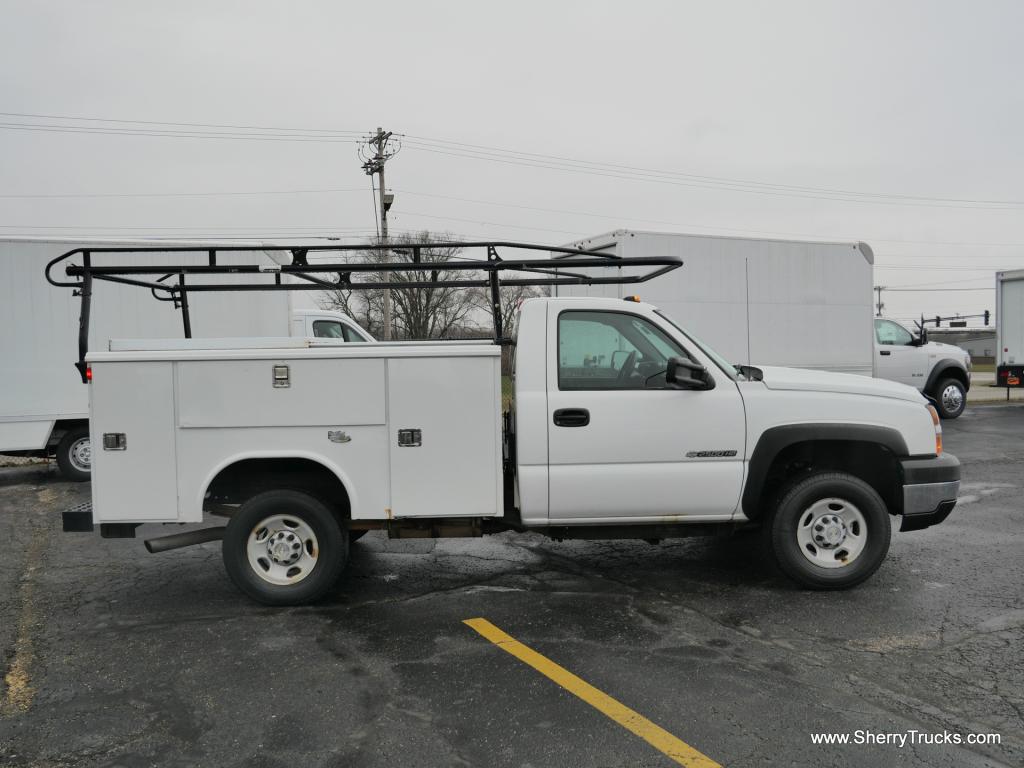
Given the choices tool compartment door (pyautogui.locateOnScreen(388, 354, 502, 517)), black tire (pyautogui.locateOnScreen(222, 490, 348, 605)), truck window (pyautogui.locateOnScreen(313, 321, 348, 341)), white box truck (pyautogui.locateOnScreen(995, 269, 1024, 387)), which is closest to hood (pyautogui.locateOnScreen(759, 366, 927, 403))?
tool compartment door (pyautogui.locateOnScreen(388, 354, 502, 517))

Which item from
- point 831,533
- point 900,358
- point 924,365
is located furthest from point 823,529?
point 924,365

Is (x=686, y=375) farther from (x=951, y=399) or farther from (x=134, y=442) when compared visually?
(x=951, y=399)

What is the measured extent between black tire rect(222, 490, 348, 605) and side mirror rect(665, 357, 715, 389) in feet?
7.81

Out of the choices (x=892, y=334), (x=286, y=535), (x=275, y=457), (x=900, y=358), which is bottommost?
(x=286, y=535)

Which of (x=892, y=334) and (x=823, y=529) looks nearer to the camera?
(x=823, y=529)

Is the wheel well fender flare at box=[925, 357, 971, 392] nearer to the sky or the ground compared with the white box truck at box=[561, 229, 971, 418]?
nearer to the ground

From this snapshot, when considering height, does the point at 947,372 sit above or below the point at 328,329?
below

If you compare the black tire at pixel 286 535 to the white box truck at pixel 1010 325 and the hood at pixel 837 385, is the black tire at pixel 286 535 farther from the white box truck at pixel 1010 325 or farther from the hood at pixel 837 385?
the white box truck at pixel 1010 325

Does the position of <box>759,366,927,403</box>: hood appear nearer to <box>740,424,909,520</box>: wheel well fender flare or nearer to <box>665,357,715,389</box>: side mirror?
<box>740,424,909,520</box>: wheel well fender flare

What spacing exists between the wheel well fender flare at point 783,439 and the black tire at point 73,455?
29.3 ft

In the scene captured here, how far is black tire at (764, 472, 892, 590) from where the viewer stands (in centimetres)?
517

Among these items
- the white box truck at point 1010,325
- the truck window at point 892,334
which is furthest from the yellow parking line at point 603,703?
the white box truck at point 1010,325

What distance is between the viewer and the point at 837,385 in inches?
207

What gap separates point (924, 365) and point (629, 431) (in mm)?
13765
